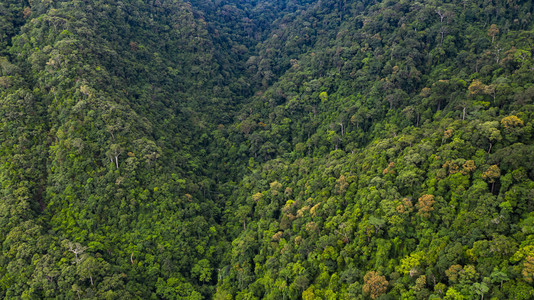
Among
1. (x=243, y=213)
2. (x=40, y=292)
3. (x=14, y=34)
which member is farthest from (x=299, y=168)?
(x=14, y=34)

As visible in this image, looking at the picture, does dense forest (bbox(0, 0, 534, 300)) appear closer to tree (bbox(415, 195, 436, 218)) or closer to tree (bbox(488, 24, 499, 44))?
tree (bbox(488, 24, 499, 44))

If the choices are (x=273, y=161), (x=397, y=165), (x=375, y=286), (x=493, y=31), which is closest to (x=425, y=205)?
(x=397, y=165)

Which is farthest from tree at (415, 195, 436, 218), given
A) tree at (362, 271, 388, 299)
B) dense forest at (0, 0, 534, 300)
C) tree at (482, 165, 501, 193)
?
tree at (362, 271, 388, 299)

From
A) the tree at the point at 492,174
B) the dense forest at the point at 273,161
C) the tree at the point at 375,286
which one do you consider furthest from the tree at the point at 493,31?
the tree at the point at 375,286

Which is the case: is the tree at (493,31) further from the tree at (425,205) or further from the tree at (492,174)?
the tree at (425,205)

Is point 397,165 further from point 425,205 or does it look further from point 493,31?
point 493,31

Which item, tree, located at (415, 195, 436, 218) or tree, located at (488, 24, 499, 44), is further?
tree, located at (488, 24, 499, 44)

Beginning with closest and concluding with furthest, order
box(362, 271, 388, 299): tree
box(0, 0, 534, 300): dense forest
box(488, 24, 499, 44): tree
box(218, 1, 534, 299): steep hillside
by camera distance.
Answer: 1. box(218, 1, 534, 299): steep hillside
2. box(362, 271, 388, 299): tree
3. box(0, 0, 534, 300): dense forest
4. box(488, 24, 499, 44): tree

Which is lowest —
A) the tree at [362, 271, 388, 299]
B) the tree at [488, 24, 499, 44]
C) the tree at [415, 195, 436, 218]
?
the tree at [362, 271, 388, 299]

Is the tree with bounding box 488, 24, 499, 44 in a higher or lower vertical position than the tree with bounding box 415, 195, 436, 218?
higher
